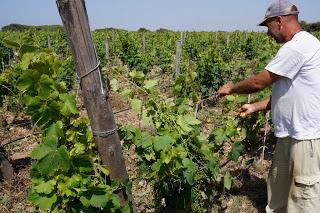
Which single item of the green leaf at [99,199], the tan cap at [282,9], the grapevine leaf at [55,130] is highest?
the tan cap at [282,9]

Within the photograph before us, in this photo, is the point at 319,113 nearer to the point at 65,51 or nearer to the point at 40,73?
the point at 40,73

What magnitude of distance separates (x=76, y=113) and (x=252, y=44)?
18.2m

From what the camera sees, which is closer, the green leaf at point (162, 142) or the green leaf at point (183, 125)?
the green leaf at point (162, 142)

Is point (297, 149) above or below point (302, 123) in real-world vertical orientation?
below

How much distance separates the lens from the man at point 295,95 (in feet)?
8.94

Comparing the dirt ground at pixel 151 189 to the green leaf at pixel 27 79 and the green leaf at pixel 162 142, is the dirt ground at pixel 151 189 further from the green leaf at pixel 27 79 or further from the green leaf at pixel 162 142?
the green leaf at pixel 27 79

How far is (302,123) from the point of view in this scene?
9.55 feet

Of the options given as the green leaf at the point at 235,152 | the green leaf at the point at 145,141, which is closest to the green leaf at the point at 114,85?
the green leaf at the point at 145,141

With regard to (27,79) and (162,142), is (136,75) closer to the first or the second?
(162,142)

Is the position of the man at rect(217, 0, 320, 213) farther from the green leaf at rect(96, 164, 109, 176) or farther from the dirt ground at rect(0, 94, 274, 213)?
the green leaf at rect(96, 164, 109, 176)

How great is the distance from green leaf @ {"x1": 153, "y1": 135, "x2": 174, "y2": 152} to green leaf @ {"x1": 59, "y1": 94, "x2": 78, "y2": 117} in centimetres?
65

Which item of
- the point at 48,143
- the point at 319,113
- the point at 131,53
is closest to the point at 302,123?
the point at 319,113

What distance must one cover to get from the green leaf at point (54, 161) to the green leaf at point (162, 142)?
718 mm

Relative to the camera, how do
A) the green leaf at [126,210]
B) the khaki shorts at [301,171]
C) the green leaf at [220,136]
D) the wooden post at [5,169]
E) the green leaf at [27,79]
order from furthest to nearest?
the wooden post at [5,169] < the green leaf at [220,136] < the khaki shorts at [301,171] < the green leaf at [126,210] < the green leaf at [27,79]
